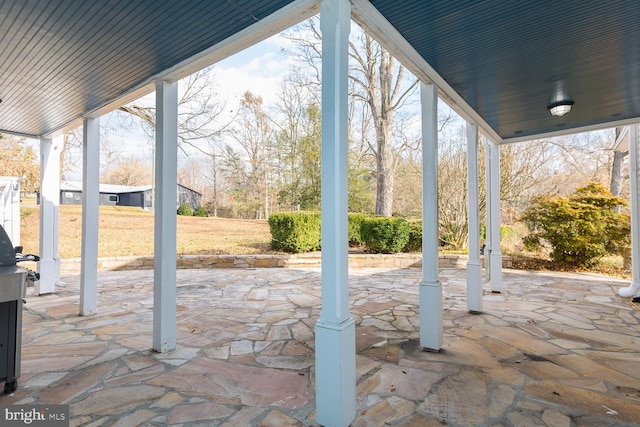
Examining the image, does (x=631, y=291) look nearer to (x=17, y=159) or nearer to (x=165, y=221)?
(x=165, y=221)

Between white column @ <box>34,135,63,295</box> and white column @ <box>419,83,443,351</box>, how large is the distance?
5364mm

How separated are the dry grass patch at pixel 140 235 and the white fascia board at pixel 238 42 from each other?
6.47 meters

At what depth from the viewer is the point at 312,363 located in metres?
2.76

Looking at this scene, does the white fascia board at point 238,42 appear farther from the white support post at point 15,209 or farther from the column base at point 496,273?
the column base at point 496,273

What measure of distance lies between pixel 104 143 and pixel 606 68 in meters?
A: 19.3

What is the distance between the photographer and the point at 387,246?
871 centimetres

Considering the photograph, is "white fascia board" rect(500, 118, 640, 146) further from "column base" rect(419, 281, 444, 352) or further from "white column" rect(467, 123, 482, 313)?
"column base" rect(419, 281, 444, 352)

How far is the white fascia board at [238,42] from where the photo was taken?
80.9 inches

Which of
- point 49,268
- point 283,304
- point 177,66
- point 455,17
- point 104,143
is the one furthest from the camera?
point 104,143

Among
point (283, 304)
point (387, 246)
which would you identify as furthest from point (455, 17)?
point (387, 246)

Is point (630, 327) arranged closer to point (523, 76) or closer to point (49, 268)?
point (523, 76)

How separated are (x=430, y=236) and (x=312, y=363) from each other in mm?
1515

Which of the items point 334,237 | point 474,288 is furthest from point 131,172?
point 334,237

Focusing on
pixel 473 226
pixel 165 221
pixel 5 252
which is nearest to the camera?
pixel 5 252
